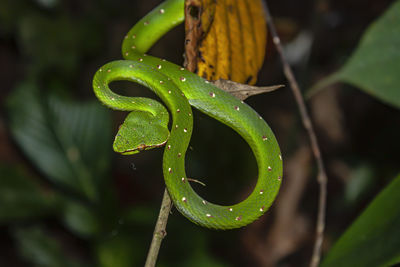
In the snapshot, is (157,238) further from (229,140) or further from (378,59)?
(229,140)

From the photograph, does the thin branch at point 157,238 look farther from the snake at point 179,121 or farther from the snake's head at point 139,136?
the snake's head at point 139,136

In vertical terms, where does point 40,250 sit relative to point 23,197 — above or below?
below

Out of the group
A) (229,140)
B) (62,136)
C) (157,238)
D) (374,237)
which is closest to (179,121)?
(157,238)

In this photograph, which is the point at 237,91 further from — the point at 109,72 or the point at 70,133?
the point at 70,133

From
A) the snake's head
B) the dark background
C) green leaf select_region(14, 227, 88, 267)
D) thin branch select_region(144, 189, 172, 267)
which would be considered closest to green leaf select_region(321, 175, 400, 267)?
thin branch select_region(144, 189, 172, 267)

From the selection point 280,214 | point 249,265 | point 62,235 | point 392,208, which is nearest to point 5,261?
point 62,235

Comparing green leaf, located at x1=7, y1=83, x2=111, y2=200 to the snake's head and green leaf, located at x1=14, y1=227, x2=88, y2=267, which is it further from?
the snake's head

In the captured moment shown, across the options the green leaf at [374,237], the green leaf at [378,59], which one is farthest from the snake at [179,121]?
the green leaf at [378,59]
